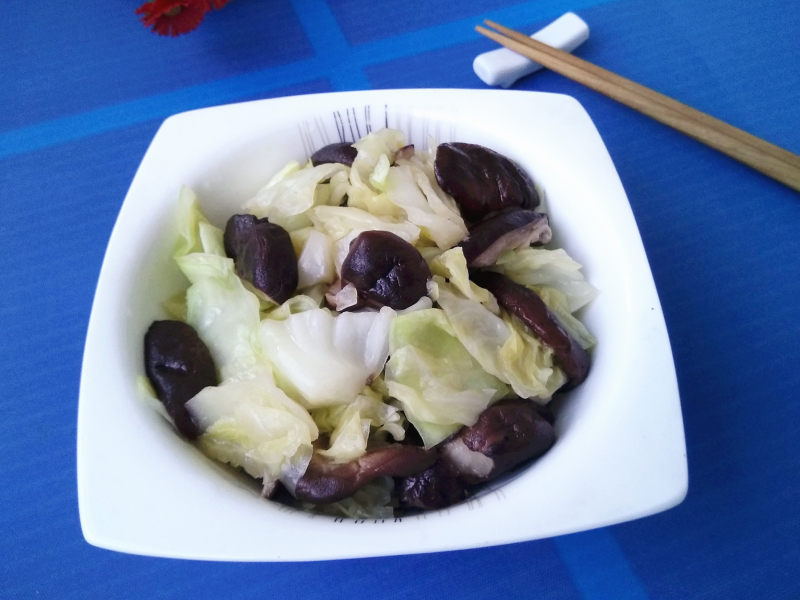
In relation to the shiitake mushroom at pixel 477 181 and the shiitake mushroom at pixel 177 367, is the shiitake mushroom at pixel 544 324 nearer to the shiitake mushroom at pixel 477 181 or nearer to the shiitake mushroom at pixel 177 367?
the shiitake mushroom at pixel 477 181

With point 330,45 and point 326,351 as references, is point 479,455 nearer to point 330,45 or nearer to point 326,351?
point 326,351

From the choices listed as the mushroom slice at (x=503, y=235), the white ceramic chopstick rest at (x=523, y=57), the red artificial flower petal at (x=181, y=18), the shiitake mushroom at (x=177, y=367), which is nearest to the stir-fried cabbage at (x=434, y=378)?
the mushroom slice at (x=503, y=235)

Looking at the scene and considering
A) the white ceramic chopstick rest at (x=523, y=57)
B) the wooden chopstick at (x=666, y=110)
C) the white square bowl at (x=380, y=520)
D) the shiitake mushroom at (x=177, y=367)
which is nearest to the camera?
the white square bowl at (x=380, y=520)

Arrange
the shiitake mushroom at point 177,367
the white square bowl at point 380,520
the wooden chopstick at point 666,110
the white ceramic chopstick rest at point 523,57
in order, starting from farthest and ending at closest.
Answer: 1. the white ceramic chopstick rest at point 523,57
2. the wooden chopstick at point 666,110
3. the shiitake mushroom at point 177,367
4. the white square bowl at point 380,520

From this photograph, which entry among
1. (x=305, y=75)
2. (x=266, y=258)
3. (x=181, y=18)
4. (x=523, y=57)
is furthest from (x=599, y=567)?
(x=181, y=18)

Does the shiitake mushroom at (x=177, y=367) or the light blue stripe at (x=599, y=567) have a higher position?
the shiitake mushroom at (x=177, y=367)

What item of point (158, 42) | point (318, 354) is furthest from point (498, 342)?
point (158, 42)

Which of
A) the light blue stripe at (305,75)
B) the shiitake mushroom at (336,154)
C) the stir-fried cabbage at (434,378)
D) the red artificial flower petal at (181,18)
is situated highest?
the red artificial flower petal at (181,18)
